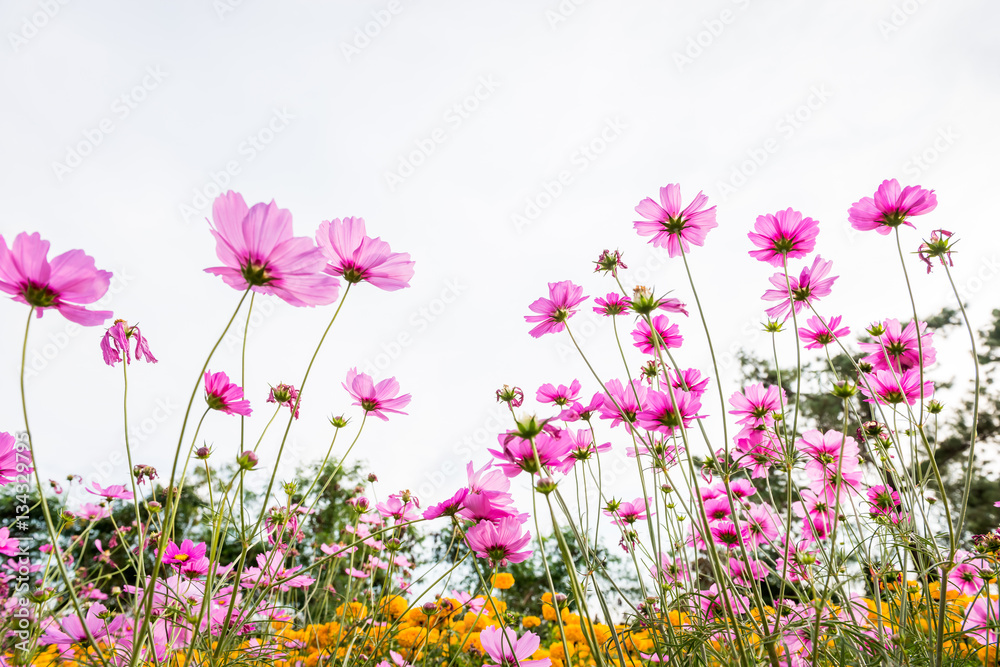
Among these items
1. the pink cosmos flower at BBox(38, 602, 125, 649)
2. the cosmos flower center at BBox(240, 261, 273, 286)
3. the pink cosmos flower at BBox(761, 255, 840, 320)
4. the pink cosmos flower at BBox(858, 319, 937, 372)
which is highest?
the pink cosmos flower at BBox(761, 255, 840, 320)

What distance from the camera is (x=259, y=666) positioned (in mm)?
968

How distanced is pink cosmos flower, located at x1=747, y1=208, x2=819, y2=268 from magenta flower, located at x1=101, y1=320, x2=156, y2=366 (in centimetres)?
127

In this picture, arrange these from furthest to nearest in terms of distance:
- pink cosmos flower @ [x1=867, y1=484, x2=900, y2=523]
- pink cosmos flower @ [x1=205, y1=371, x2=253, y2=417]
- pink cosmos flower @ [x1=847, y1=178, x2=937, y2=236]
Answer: pink cosmos flower @ [x1=867, y1=484, x2=900, y2=523], pink cosmos flower @ [x1=847, y1=178, x2=937, y2=236], pink cosmos flower @ [x1=205, y1=371, x2=253, y2=417]

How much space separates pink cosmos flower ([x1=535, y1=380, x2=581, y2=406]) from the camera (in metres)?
1.32

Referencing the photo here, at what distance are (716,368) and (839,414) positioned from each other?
28.3 feet

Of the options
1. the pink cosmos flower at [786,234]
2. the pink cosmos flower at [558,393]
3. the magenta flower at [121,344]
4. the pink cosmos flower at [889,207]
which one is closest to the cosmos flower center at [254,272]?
the magenta flower at [121,344]

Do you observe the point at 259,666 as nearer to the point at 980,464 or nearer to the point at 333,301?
the point at 333,301

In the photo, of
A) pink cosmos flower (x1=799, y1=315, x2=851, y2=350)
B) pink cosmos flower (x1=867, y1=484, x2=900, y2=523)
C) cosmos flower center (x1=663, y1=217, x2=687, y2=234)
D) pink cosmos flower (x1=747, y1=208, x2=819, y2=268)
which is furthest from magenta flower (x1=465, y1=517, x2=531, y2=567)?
pink cosmos flower (x1=867, y1=484, x2=900, y2=523)

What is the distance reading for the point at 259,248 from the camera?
0.65 meters

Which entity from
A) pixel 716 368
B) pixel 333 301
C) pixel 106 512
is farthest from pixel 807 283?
pixel 106 512

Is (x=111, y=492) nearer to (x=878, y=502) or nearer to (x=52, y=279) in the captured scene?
(x=52, y=279)

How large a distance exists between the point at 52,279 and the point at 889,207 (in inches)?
57.2

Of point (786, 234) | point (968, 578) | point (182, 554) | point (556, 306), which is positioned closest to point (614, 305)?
point (556, 306)

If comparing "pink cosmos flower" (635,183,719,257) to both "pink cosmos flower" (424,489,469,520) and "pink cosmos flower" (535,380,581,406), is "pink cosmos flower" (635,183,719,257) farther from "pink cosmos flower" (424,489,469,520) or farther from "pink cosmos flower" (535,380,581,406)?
"pink cosmos flower" (424,489,469,520)
